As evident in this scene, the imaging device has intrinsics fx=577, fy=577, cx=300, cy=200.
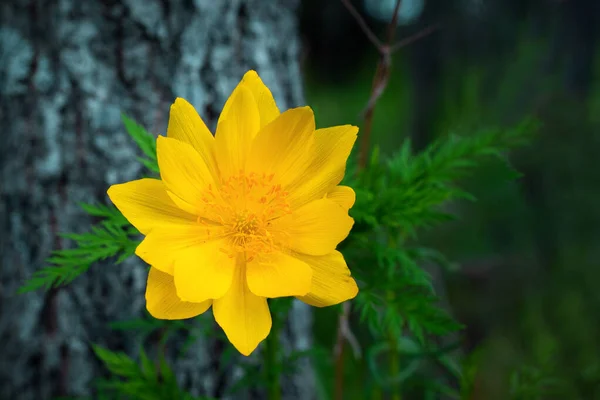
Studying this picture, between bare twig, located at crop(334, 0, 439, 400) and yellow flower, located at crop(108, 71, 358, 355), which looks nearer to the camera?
yellow flower, located at crop(108, 71, 358, 355)

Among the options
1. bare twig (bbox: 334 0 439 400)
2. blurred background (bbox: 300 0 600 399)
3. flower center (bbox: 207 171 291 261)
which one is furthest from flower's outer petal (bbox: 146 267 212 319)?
blurred background (bbox: 300 0 600 399)

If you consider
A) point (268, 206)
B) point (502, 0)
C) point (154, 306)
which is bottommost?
point (154, 306)

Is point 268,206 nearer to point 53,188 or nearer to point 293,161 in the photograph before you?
point 293,161

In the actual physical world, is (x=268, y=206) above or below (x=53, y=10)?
below

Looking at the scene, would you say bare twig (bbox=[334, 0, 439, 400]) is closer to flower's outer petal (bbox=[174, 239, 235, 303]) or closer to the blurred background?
flower's outer petal (bbox=[174, 239, 235, 303])

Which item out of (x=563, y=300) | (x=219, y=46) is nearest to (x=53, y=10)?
(x=219, y=46)

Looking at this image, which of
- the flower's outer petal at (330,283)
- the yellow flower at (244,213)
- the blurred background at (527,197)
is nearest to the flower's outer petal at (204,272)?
the yellow flower at (244,213)

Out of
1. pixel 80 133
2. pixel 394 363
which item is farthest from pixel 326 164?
pixel 80 133

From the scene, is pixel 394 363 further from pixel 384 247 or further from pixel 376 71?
pixel 376 71
